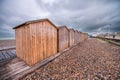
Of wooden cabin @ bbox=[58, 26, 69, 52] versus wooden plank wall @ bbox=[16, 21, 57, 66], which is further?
wooden cabin @ bbox=[58, 26, 69, 52]

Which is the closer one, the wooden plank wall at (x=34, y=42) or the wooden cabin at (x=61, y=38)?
the wooden plank wall at (x=34, y=42)

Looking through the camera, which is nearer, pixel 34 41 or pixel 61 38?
pixel 34 41

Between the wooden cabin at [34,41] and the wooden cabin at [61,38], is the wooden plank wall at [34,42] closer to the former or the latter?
the wooden cabin at [34,41]

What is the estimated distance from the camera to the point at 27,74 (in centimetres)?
409

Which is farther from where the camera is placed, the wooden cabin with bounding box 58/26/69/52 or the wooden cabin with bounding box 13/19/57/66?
the wooden cabin with bounding box 58/26/69/52

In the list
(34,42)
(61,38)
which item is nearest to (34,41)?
(34,42)

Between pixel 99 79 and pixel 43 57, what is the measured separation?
430 cm

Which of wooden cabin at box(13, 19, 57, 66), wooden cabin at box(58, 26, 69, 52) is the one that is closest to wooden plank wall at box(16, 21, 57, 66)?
wooden cabin at box(13, 19, 57, 66)

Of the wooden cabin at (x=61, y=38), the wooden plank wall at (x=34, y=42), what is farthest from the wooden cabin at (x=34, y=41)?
the wooden cabin at (x=61, y=38)

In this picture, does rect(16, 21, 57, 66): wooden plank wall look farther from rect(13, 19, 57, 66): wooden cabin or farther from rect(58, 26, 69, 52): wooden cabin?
rect(58, 26, 69, 52): wooden cabin

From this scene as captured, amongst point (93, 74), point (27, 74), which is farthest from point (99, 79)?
point (27, 74)

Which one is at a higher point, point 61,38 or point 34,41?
point 61,38

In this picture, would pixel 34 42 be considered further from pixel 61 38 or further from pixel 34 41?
pixel 61 38

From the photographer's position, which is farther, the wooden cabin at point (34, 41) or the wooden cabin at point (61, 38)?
the wooden cabin at point (61, 38)
